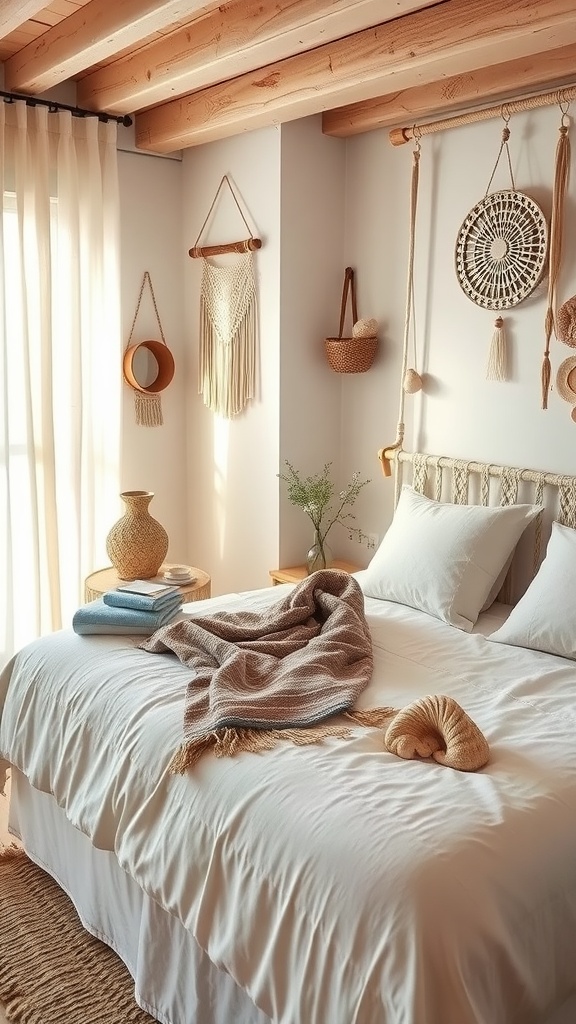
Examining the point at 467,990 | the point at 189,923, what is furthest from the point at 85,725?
the point at 467,990

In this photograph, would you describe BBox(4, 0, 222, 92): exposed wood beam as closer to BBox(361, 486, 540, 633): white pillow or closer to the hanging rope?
the hanging rope

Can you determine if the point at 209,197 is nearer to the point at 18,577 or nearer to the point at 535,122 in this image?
the point at 535,122

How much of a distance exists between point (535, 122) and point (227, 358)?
1579 millimetres

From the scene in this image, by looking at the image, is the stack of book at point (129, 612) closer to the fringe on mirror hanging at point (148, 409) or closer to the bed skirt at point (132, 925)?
the bed skirt at point (132, 925)

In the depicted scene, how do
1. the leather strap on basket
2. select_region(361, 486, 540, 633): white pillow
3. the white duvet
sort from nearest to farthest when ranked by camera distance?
the white duvet, select_region(361, 486, 540, 633): white pillow, the leather strap on basket

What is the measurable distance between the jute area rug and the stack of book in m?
0.76

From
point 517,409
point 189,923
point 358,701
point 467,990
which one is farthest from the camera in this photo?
point 517,409

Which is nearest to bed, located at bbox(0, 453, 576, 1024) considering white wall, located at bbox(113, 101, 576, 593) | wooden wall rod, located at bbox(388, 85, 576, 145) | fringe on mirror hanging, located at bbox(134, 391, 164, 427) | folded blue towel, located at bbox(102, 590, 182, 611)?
folded blue towel, located at bbox(102, 590, 182, 611)

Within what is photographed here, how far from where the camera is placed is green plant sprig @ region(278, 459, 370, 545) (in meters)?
3.70

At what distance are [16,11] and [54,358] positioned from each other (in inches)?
57.0

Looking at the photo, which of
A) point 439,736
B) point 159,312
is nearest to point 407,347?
point 159,312

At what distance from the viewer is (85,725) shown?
2326mm

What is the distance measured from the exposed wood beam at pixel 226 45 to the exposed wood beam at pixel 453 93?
41 centimetres

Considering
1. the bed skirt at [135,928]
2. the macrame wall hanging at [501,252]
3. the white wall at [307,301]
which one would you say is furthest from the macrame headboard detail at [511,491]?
the bed skirt at [135,928]
